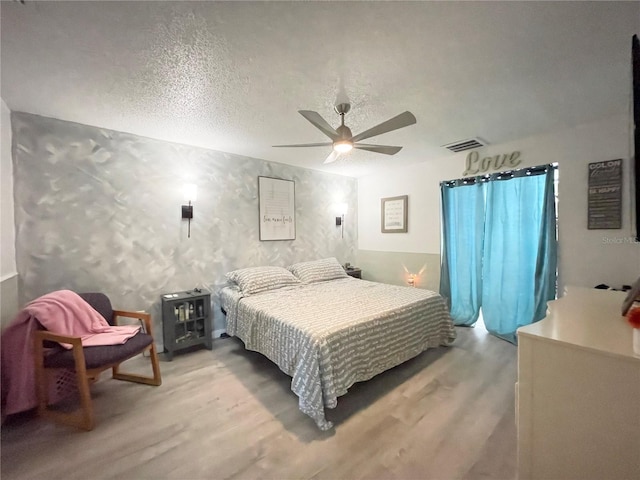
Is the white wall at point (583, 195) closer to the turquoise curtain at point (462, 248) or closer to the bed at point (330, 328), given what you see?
the turquoise curtain at point (462, 248)

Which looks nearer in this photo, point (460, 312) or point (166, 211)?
point (166, 211)

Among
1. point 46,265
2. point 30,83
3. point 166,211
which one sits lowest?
point 46,265

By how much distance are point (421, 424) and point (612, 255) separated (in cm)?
244

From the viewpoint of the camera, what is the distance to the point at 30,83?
179cm

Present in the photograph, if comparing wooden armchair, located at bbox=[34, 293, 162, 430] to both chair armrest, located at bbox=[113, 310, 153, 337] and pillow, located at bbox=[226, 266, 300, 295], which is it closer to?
chair armrest, located at bbox=[113, 310, 153, 337]

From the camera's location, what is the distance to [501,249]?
312cm

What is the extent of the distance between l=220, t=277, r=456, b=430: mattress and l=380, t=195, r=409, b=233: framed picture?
4.47 ft

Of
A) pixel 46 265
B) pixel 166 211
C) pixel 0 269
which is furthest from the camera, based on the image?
pixel 166 211

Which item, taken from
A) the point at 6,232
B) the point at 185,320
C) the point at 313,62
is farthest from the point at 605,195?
the point at 6,232

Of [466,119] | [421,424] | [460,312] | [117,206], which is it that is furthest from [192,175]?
[460,312]

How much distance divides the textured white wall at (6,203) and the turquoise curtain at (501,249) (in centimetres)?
447

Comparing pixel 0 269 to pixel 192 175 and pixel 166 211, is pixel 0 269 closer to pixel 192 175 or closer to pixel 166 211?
pixel 166 211

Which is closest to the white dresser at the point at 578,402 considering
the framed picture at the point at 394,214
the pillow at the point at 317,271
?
the pillow at the point at 317,271

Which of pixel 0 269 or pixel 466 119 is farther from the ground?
pixel 466 119
